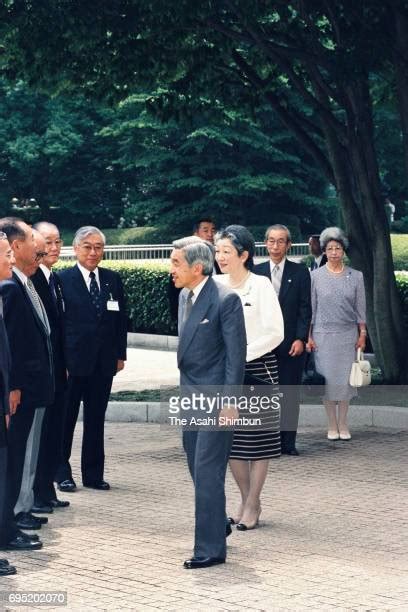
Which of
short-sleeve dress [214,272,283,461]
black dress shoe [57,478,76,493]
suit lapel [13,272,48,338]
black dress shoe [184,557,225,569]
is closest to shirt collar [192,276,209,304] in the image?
short-sleeve dress [214,272,283,461]

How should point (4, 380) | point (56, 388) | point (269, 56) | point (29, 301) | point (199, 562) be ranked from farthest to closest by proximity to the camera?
point (269, 56) < point (56, 388) < point (29, 301) < point (199, 562) < point (4, 380)

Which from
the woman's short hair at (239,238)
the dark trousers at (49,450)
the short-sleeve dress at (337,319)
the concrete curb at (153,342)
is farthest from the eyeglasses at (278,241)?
the concrete curb at (153,342)

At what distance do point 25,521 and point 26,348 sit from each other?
1.08 m

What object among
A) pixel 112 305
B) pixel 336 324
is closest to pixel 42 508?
pixel 112 305

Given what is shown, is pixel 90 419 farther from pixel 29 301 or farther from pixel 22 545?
pixel 22 545

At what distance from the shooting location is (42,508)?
9.73 metres

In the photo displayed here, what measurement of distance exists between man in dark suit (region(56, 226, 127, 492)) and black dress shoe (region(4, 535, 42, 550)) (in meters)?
1.99

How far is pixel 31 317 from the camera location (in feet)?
28.9

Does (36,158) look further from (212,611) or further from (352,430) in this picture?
(212,611)

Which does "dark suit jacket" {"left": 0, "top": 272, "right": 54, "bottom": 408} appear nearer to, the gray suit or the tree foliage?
the gray suit

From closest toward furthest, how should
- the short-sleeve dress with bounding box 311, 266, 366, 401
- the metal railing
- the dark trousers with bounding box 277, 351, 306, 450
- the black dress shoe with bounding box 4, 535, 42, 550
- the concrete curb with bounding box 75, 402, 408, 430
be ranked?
the black dress shoe with bounding box 4, 535, 42, 550
the dark trousers with bounding box 277, 351, 306, 450
the short-sleeve dress with bounding box 311, 266, 366, 401
the concrete curb with bounding box 75, 402, 408, 430
the metal railing

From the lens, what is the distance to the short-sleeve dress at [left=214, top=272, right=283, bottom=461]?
29.8ft

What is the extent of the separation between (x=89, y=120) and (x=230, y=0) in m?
45.4

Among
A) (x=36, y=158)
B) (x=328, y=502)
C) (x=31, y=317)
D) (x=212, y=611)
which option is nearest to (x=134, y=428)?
(x=328, y=502)
